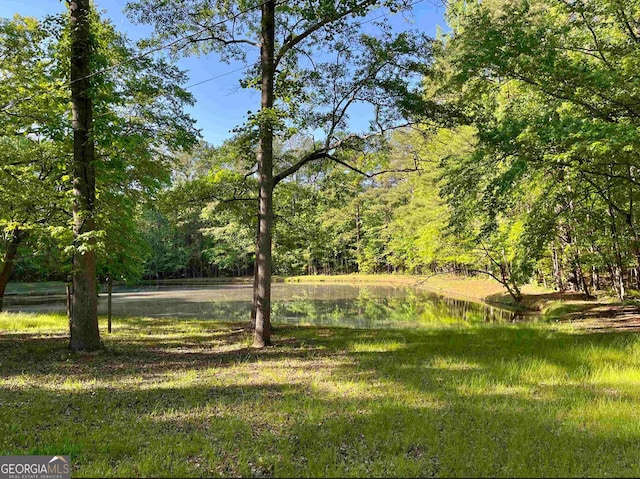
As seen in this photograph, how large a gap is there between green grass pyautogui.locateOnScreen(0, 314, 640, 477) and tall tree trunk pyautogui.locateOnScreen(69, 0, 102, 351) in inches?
21.0

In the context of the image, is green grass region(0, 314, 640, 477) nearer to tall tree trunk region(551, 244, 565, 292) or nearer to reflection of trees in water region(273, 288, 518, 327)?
reflection of trees in water region(273, 288, 518, 327)

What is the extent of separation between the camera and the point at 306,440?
3553mm

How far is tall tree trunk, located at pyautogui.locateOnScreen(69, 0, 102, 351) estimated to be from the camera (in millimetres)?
7539

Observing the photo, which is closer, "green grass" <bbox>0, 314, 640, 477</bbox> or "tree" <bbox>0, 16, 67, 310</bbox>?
"green grass" <bbox>0, 314, 640, 477</bbox>

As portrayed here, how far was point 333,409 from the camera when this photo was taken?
172 inches

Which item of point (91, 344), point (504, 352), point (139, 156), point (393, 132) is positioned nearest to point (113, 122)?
point (139, 156)

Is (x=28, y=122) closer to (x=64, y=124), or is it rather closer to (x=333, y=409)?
(x=64, y=124)

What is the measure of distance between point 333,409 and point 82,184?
6.45 metres

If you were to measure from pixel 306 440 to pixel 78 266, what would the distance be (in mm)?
6135

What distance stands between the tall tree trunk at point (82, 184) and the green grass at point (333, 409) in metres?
0.53

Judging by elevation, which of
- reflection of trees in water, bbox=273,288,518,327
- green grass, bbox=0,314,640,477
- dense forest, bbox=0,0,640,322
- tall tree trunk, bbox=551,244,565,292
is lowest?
reflection of trees in water, bbox=273,288,518,327

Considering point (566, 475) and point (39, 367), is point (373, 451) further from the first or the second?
point (39, 367)

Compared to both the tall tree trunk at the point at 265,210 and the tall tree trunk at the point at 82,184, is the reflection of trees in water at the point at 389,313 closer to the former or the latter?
the tall tree trunk at the point at 265,210

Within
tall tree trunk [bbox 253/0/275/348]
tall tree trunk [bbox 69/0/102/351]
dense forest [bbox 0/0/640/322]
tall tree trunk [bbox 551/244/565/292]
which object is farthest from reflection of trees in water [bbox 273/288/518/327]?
tall tree trunk [bbox 69/0/102/351]
